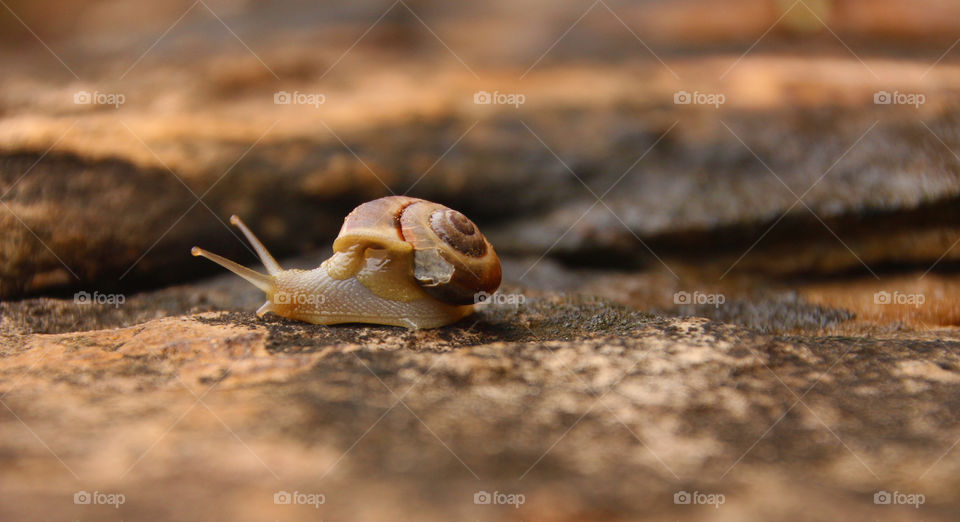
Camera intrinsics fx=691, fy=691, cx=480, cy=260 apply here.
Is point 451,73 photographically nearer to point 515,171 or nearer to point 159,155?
point 515,171

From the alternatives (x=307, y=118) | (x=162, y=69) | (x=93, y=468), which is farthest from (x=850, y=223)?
(x=162, y=69)

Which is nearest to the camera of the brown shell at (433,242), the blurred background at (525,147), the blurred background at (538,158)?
the brown shell at (433,242)

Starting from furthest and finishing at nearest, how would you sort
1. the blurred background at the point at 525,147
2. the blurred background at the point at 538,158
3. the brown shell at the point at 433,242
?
the blurred background at the point at 525,147
the blurred background at the point at 538,158
the brown shell at the point at 433,242

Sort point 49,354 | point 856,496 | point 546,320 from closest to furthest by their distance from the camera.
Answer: point 856,496 → point 49,354 → point 546,320

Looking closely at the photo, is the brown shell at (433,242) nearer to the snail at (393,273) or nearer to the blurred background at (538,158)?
the snail at (393,273)

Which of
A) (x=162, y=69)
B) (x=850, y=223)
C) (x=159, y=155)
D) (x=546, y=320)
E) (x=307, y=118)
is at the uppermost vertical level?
(x=162, y=69)

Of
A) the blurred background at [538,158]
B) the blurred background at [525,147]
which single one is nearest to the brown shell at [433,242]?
the blurred background at [538,158]

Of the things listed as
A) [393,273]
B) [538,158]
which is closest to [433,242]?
[393,273]
